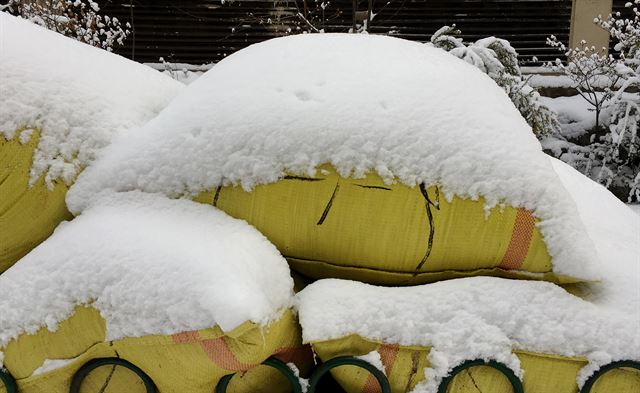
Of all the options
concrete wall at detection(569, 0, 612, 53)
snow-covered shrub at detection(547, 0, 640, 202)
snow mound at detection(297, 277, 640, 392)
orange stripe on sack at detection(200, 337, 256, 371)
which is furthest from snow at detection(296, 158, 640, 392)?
concrete wall at detection(569, 0, 612, 53)

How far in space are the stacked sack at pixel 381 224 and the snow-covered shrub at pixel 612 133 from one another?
3502 millimetres

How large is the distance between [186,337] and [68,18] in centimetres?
497

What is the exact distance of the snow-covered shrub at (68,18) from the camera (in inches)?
Answer: 190

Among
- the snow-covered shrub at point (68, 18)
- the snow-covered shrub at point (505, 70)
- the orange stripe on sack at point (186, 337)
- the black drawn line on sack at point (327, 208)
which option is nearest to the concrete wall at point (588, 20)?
the snow-covered shrub at point (505, 70)

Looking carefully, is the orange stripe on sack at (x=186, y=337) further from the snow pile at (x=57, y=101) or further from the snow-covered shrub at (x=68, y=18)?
the snow-covered shrub at (x=68, y=18)

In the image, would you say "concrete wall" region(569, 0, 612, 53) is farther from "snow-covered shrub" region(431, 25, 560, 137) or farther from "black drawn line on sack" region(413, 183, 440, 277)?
"black drawn line on sack" region(413, 183, 440, 277)

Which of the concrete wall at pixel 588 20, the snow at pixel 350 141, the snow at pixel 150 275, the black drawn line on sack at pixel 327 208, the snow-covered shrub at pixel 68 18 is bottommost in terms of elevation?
the snow at pixel 150 275

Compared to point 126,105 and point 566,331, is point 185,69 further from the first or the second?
point 566,331

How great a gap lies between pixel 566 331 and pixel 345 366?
0.32m

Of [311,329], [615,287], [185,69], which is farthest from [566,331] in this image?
[185,69]

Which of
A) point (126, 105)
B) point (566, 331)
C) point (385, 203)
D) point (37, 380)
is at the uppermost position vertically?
point (126, 105)

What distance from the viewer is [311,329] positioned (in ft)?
2.63

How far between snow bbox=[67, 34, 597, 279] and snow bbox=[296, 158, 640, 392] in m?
0.07

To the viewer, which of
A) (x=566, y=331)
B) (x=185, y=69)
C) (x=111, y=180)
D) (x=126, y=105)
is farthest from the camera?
(x=185, y=69)
